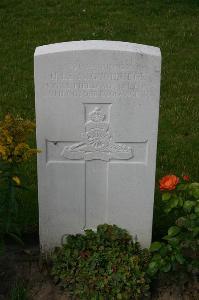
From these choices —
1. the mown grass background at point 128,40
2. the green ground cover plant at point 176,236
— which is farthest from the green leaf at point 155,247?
the mown grass background at point 128,40

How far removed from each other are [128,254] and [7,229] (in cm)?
85

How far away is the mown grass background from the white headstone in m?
0.56

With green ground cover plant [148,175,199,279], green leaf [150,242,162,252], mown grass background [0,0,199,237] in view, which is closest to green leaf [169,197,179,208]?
green ground cover plant [148,175,199,279]

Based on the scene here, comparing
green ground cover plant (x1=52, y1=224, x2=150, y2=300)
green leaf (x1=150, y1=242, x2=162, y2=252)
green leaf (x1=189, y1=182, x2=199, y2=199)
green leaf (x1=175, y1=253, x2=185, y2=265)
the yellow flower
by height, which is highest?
the yellow flower

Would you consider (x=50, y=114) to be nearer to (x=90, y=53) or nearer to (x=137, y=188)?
(x=90, y=53)

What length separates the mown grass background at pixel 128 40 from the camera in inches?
213

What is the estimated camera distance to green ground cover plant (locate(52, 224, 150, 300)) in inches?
145

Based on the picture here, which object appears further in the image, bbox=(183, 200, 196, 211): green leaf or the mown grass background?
the mown grass background

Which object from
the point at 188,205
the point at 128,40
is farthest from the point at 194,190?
the point at 128,40

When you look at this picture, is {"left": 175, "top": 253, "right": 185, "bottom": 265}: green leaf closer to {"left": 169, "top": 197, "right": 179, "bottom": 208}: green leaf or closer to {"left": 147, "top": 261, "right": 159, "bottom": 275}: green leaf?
{"left": 147, "top": 261, "right": 159, "bottom": 275}: green leaf

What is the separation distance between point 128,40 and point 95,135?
5321mm

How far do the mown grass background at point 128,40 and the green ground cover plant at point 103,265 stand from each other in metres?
0.57

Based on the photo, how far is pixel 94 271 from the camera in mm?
3715

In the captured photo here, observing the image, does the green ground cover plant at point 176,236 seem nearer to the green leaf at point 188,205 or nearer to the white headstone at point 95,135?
the green leaf at point 188,205
